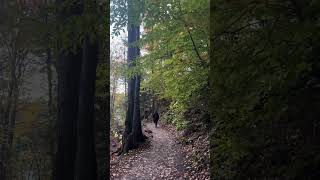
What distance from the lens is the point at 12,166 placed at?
266 cm

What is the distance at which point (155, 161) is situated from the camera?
2742 millimetres

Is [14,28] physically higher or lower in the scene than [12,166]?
higher

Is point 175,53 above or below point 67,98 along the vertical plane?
above

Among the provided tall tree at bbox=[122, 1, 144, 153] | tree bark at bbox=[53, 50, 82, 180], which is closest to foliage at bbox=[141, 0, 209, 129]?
tall tree at bbox=[122, 1, 144, 153]

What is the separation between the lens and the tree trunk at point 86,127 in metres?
2.64

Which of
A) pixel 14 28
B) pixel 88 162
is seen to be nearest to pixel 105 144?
pixel 88 162

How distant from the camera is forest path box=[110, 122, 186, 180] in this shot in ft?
8.88

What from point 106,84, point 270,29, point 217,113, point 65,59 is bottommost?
point 217,113

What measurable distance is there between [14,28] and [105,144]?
0.99 m

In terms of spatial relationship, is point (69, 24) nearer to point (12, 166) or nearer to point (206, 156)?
point (12, 166)

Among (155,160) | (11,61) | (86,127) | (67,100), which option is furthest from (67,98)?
(155,160)

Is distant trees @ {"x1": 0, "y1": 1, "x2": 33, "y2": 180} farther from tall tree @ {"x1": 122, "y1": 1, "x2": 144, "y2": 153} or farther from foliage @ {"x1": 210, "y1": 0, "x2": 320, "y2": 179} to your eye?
foliage @ {"x1": 210, "y1": 0, "x2": 320, "y2": 179}

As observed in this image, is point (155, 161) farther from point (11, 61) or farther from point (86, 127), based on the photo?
point (11, 61)

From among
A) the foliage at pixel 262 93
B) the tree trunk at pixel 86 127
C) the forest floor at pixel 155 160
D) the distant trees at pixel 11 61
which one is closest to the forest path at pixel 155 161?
the forest floor at pixel 155 160
